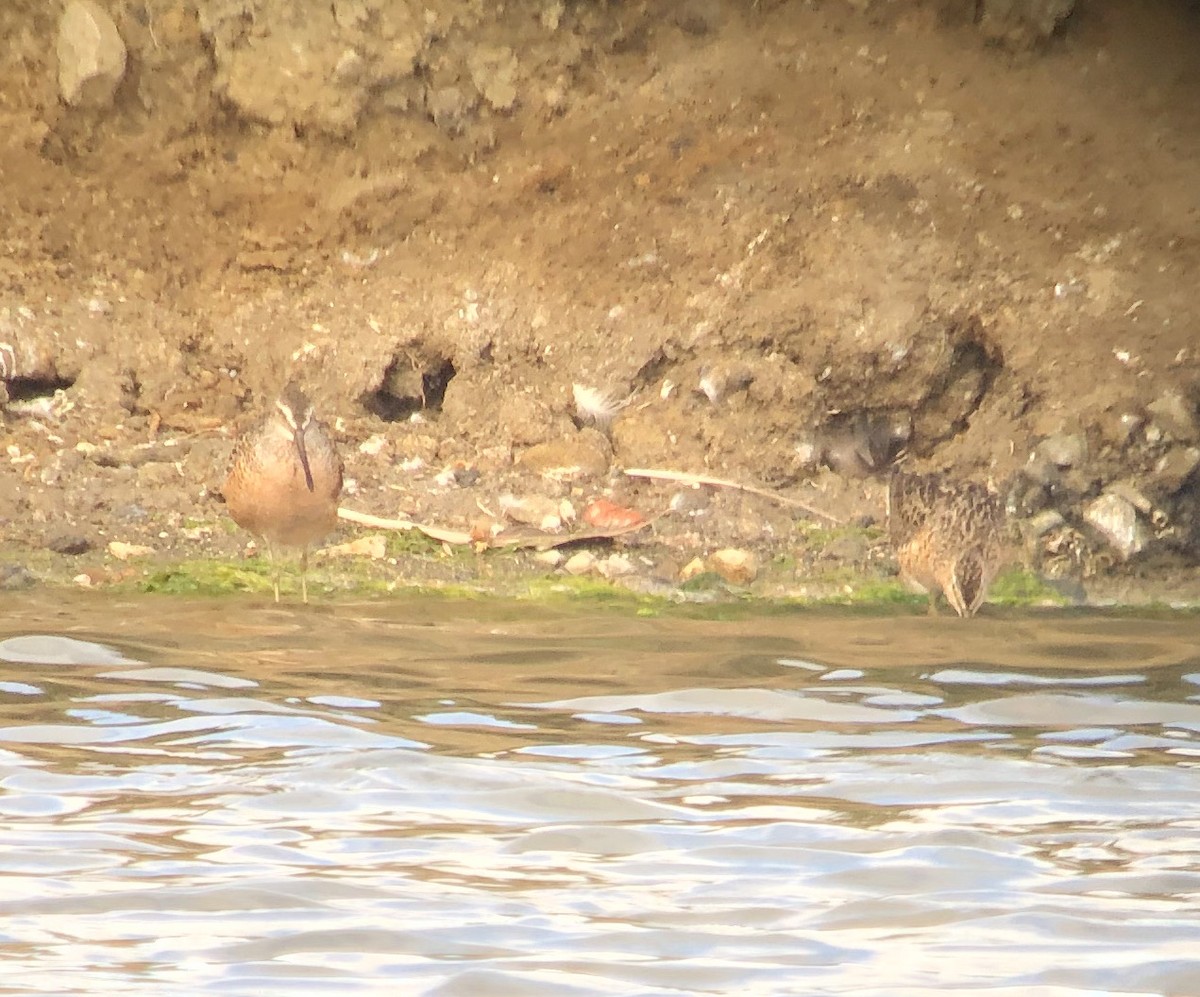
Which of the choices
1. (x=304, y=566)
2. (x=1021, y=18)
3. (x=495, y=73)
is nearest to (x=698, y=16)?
(x=495, y=73)

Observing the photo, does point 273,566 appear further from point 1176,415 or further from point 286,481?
point 1176,415

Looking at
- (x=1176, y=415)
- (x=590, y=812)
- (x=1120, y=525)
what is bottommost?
(x=590, y=812)

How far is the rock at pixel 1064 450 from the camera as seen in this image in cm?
855

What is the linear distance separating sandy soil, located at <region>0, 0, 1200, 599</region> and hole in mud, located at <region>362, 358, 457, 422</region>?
24mm

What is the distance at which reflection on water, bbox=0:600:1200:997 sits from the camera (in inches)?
134

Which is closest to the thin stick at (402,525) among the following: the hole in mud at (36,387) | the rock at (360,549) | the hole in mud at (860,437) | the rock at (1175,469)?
the rock at (360,549)

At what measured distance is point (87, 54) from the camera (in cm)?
895

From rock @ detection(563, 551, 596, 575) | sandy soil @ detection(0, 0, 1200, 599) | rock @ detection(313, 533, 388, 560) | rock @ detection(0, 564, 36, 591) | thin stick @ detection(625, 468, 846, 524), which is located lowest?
rock @ detection(0, 564, 36, 591)

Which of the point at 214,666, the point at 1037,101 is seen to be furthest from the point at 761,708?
the point at 1037,101

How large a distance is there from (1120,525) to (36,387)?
5.00 metres

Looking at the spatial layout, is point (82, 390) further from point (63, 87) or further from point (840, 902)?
point (840, 902)

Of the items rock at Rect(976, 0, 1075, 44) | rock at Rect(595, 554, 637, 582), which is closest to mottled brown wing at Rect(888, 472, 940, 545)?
rock at Rect(595, 554, 637, 582)

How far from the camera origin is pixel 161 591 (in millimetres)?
7812

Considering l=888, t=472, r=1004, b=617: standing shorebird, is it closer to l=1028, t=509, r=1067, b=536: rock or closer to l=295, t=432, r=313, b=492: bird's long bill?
l=1028, t=509, r=1067, b=536: rock
